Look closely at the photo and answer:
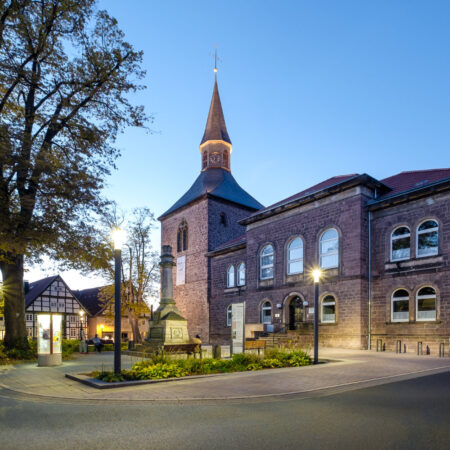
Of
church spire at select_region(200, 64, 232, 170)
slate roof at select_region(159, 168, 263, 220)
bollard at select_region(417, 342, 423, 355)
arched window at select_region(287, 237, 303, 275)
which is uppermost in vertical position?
church spire at select_region(200, 64, 232, 170)

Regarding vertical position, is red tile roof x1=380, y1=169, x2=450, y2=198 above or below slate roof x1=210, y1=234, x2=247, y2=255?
above

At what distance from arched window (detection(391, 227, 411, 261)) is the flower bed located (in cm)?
1008

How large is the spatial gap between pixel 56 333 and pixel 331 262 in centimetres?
1567

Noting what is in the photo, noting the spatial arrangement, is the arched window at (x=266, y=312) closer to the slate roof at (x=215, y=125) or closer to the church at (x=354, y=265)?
the church at (x=354, y=265)

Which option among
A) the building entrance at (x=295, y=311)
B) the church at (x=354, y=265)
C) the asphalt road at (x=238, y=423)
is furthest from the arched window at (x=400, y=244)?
the asphalt road at (x=238, y=423)

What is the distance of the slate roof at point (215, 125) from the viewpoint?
4437 centimetres

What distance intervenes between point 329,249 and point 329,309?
3475 mm

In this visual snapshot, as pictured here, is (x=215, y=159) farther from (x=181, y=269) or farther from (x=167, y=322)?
(x=167, y=322)

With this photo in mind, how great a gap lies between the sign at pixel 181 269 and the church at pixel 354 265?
6.66 metres

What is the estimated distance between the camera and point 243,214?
41312 mm

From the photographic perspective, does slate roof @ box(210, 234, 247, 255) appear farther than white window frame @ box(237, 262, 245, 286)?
No

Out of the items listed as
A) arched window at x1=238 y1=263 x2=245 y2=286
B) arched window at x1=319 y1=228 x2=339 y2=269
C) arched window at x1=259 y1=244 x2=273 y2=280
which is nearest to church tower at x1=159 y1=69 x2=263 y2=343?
arched window at x1=238 y1=263 x2=245 y2=286

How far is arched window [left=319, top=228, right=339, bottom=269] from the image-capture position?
23.6 m

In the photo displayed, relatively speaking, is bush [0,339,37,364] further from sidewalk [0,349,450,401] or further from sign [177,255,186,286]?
sign [177,255,186,286]
